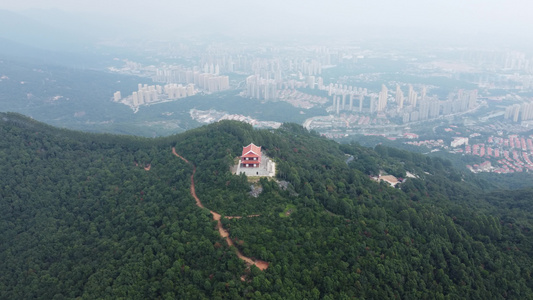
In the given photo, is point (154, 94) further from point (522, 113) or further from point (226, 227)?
point (522, 113)

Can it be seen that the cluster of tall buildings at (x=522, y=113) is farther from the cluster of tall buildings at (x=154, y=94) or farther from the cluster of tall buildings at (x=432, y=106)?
the cluster of tall buildings at (x=154, y=94)

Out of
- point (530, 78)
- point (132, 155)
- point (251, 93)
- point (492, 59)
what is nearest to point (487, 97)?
point (530, 78)

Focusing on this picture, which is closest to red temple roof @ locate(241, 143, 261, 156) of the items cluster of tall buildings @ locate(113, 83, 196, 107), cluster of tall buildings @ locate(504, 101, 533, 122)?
cluster of tall buildings @ locate(113, 83, 196, 107)

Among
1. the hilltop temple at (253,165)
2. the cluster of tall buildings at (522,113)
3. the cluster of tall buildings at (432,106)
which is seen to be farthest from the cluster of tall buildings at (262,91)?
the hilltop temple at (253,165)

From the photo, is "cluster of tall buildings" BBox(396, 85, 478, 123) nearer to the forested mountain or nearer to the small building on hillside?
the forested mountain

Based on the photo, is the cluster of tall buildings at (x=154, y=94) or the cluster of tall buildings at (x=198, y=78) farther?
the cluster of tall buildings at (x=198, y=78)

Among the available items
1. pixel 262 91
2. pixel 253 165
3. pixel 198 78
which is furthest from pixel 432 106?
pixel 253 165

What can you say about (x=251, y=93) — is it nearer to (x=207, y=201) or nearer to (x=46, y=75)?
(x=46, y=75)
